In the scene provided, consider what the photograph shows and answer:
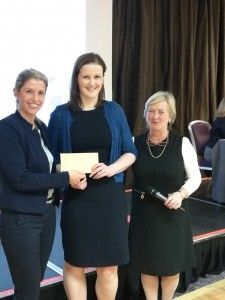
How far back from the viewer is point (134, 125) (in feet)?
14.7

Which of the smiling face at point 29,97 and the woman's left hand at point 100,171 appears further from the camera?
the woman's left hand at point 100,171

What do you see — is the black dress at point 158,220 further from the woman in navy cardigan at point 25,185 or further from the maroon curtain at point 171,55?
the maroon curtain at point 171,55

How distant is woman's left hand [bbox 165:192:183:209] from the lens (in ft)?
5.57

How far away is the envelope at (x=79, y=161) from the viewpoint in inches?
58.8

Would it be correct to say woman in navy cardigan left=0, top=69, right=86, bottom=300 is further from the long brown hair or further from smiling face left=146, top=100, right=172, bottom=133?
smiling face left=146, top=100, right=172, bottom=133

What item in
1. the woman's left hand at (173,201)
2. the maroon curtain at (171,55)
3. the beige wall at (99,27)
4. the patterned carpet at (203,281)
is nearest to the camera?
the woman's left hand at (173,201)

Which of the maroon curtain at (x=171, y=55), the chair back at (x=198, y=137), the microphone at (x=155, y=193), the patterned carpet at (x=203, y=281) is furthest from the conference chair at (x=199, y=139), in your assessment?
the microphone at (x=155, y=193)

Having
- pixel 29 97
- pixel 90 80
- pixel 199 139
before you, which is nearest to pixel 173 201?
pixel 90 80

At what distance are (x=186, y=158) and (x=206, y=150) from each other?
218 cm

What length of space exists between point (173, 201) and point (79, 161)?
1.59 feet

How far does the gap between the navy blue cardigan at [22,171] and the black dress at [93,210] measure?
0.62 feet

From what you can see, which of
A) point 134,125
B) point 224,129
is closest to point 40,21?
point 134,125

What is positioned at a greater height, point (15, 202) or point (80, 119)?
point (80, 119)

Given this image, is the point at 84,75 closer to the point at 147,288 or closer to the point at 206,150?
the point at 147,288
